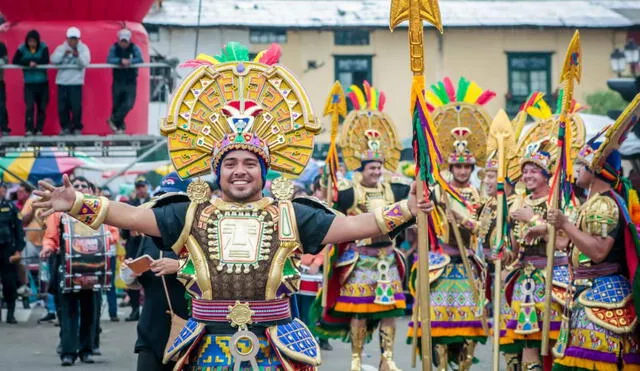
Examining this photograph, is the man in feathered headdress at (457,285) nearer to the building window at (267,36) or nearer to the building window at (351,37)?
the building window at (267,36)

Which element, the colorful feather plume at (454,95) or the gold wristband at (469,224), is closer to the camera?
the gold wristband at (469,224)

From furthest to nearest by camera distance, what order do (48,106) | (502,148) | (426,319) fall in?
(48,106) < (502,148) < (426,319)

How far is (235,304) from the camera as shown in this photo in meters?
7.18

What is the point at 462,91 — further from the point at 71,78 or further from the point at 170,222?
the point at 170,222

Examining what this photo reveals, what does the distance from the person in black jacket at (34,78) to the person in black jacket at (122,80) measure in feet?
2.76

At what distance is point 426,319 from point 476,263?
5390mm

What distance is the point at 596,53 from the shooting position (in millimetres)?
37375

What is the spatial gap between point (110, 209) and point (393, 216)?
162 cm

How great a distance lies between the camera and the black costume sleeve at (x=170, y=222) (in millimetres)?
7332

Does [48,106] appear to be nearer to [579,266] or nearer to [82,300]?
[82,300]

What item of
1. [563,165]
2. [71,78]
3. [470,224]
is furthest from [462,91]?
[71,78]

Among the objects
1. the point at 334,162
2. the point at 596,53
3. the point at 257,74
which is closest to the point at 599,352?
the point at 257,74

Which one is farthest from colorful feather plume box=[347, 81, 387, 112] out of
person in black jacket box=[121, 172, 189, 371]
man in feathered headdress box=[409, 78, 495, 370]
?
person in black jacket box=[121, 172, 189, 371]

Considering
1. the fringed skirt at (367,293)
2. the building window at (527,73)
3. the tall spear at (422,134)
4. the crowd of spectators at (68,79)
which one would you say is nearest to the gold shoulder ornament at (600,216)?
the tall spear at (422,134)
